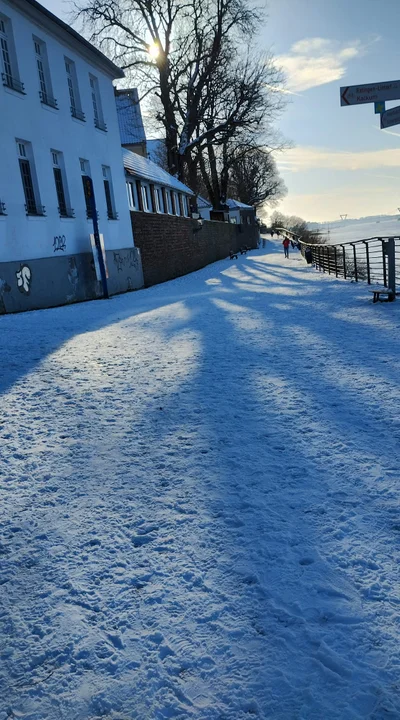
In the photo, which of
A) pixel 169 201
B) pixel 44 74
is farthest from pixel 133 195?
pixel 44 74

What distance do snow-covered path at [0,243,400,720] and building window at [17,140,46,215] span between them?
908 cm

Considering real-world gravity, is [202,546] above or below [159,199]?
below

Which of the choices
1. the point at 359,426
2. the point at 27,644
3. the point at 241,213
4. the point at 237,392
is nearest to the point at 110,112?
the point at 237,392

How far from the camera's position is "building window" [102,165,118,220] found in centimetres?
1808

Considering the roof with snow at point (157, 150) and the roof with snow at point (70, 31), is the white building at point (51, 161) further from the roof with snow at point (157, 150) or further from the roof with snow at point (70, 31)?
the roof with snow at point (157, 150)

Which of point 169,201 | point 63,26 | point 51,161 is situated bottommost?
point 51,161

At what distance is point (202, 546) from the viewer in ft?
7.91

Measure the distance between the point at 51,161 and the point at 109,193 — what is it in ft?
15.6

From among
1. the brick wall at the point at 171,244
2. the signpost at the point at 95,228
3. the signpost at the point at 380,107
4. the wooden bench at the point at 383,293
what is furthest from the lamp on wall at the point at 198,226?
the signpost at the point at 380,107

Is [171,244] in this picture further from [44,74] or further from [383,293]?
[383,293]

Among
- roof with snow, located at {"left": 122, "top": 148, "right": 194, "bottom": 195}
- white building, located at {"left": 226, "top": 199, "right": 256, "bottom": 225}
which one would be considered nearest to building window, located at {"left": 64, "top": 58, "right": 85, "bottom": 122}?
roof with snow, located at {"left": 122, "top": 148, "right": 194, "bottom": 195}

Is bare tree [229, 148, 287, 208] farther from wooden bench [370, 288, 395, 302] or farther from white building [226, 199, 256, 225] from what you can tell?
wooden bench [370, 288, 395, 302]

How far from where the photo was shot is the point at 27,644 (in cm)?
191

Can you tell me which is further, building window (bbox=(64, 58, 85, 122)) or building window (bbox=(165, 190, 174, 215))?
building window (bbox=(165, 190, 174, 215))
